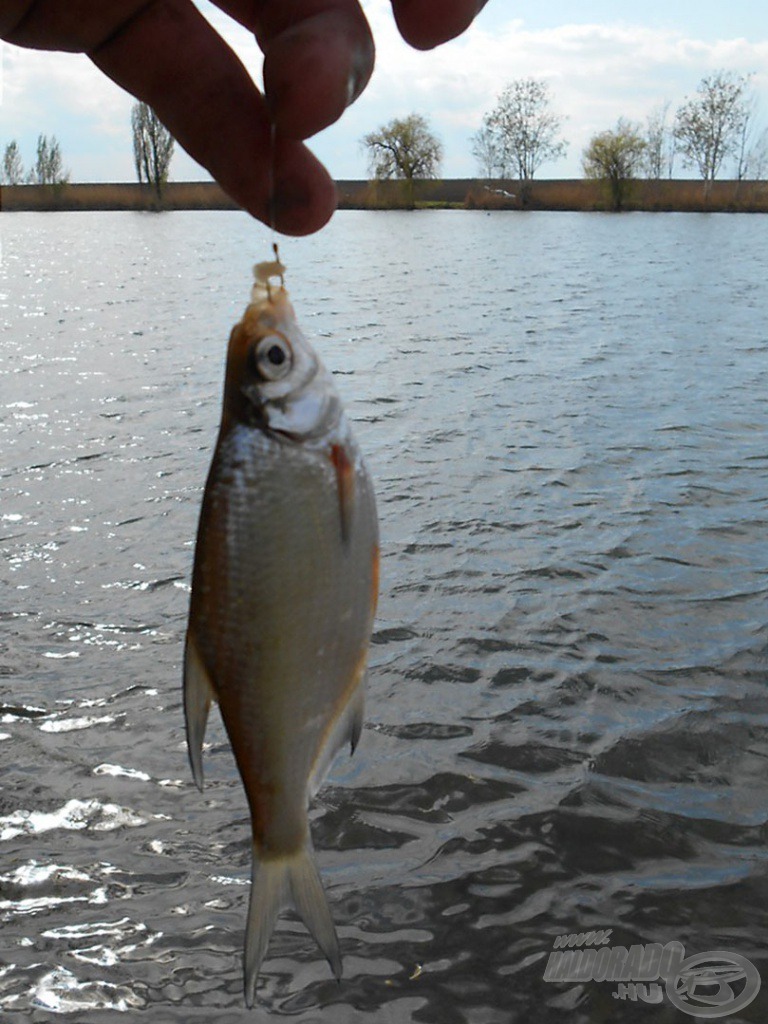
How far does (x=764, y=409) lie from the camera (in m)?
14.9

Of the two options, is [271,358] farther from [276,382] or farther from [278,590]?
[278,590]

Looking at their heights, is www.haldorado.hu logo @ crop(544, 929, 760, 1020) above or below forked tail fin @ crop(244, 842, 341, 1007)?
below

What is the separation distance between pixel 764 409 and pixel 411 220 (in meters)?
69.3

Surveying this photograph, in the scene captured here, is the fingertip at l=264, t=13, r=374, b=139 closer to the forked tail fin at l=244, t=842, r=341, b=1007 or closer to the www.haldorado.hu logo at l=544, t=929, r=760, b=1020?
the forked tail fin at l=244, t=842, r=341, b=1007

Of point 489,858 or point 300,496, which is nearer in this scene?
point 300,496

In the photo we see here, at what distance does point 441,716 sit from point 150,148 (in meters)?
88.3

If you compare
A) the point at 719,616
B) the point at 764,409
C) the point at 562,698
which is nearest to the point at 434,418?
the point at 764,409

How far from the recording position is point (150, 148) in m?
86.6

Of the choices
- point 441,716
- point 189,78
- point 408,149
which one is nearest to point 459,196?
point 408,149

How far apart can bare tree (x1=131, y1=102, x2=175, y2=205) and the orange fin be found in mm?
82861

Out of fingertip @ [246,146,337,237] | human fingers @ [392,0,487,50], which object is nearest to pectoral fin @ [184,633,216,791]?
fingertip @ [246,146,337,237]

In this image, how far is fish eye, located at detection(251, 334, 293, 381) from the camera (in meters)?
1.74

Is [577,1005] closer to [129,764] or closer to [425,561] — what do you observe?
[129,764]

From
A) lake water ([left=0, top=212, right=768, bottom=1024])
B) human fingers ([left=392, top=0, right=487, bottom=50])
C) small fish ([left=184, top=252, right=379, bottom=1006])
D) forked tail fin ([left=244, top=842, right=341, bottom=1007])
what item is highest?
human fingers ([left=392, top=0, right=487, bottom=50])
